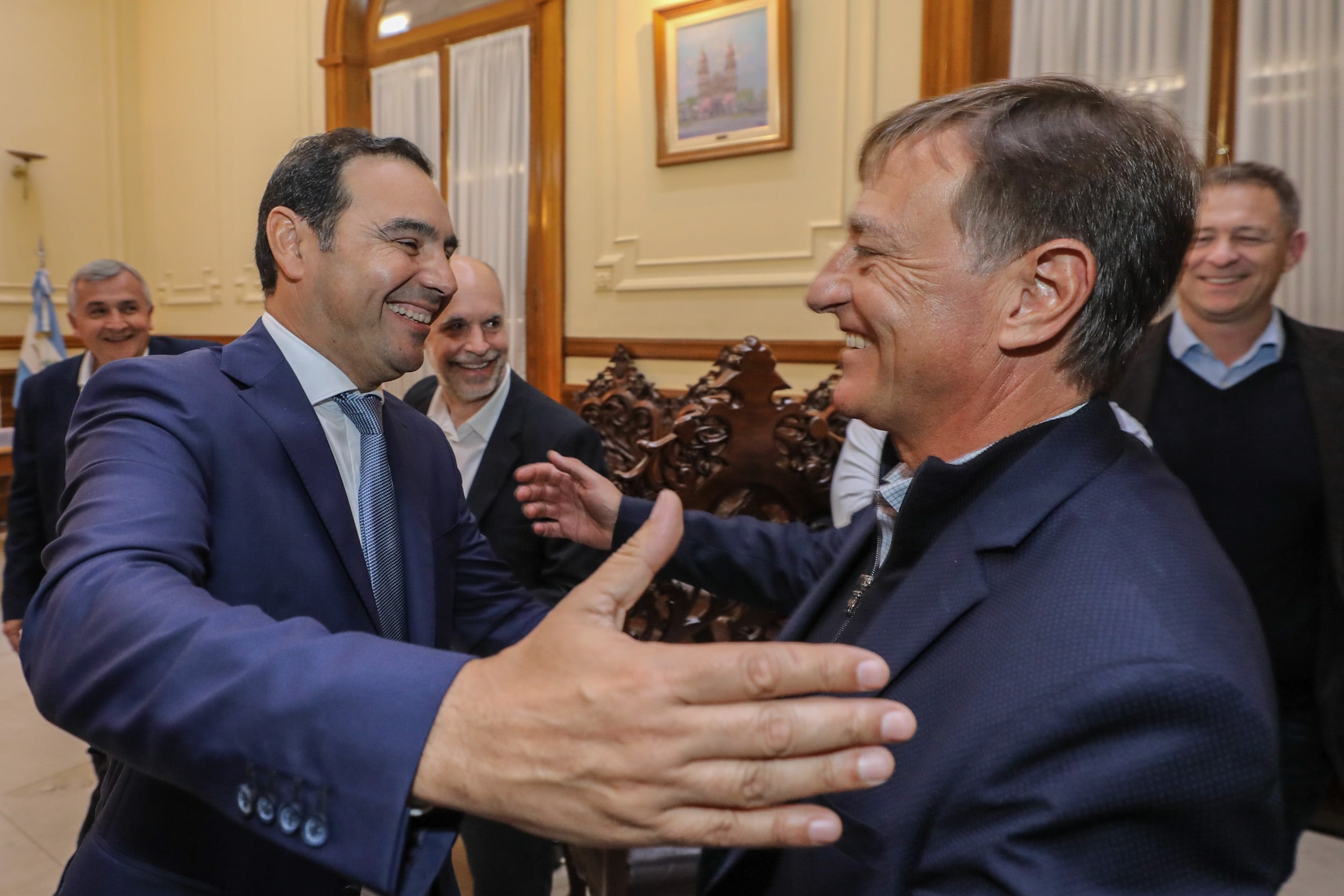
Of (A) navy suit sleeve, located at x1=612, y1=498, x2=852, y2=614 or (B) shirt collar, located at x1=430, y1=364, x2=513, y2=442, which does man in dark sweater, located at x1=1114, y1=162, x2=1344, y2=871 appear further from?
(B) shirt collar, located at x1=430, y1=364, x2=513, y2=442

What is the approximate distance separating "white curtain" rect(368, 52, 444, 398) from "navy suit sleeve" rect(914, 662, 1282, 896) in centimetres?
596

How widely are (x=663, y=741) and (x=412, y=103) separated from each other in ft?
22.9

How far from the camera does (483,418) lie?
245 centimetres

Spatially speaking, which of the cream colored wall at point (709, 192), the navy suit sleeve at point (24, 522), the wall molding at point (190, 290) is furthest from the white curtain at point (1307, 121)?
the wall molding at point (190, 290)

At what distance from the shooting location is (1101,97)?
1071 millimetres

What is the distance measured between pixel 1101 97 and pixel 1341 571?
1.63 metres

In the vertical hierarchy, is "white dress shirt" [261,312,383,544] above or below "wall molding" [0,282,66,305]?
below

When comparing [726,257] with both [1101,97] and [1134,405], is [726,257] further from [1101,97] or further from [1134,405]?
[1101,97]

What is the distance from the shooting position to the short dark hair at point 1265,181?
2.41 metres

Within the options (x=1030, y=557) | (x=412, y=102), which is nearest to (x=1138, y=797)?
(x=1030, y=557)

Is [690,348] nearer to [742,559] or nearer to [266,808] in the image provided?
[742,559]

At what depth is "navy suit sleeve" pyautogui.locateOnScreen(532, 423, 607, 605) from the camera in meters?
2.15

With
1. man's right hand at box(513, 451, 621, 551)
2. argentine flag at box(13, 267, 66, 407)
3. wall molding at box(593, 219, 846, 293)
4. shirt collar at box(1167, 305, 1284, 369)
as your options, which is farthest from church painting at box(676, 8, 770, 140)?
argentine flag at box(13, 267, 66, 407)

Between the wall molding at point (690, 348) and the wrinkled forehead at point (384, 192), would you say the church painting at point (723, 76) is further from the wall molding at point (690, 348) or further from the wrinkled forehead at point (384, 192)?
the wrinkled forehead at point (384, 192)
